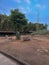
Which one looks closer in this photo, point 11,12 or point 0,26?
point 11,12

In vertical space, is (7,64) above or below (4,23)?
below

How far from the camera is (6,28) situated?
4512 cm

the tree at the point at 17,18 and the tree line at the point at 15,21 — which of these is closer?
the tree at the point at 17,18

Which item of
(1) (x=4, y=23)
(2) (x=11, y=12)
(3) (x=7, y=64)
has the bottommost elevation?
(3) (x=7, y=64)

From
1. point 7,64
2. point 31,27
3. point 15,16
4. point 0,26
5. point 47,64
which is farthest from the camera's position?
point 31,27

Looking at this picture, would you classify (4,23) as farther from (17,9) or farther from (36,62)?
(36,62)

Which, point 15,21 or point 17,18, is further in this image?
point 15,21

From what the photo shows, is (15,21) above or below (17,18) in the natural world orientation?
below

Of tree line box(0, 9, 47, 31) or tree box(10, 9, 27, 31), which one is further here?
tree line box(0, 9, 47, 31)

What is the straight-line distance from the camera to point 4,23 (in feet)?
142

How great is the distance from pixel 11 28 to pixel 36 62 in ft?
128

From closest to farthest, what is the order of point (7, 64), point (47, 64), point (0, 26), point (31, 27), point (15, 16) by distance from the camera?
point (47, 64) < point (7, 64) < point (15, 16) < point (0, 26) < point (31, 27)

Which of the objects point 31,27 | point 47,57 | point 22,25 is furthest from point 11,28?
point 47,57

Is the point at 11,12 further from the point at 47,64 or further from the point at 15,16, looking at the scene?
the point at 47,64
